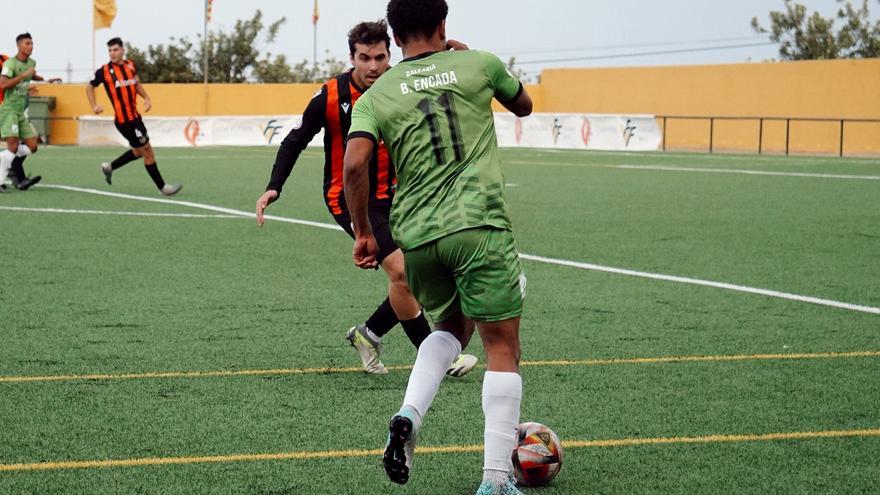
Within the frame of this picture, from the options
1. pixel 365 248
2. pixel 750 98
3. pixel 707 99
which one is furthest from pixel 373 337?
pixel 707 99

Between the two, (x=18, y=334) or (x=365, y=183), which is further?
(x=18, y=334)

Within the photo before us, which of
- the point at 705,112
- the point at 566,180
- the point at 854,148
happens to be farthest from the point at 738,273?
the point at 705,112

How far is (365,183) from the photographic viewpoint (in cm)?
462

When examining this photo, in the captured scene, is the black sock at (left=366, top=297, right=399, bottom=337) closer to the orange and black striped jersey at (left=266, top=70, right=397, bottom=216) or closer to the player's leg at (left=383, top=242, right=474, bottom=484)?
the orange and black striped jersey at (left=266, top=70, right=397, bottom=216)

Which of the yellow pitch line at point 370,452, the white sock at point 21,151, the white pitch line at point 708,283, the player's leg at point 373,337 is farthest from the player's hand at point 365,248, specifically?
the white sock at point 21,151

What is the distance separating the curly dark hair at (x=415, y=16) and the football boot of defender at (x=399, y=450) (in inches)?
52.8

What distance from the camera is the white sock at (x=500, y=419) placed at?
4406 millimetres

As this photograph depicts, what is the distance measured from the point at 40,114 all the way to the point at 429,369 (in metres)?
42.1

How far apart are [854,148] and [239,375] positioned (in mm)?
38166

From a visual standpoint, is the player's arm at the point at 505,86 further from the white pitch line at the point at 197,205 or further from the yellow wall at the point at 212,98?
the yellow wall at the point at 212,98

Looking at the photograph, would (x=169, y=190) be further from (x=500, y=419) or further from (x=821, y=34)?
(x=821, y=34)

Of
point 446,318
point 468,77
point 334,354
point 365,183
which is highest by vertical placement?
point 468,77

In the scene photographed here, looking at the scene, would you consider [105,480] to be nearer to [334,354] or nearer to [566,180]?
[334,354]

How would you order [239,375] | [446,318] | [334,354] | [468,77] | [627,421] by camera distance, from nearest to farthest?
[468,77]
[446,318]
[627,421]
[239,375]
[334,354]
